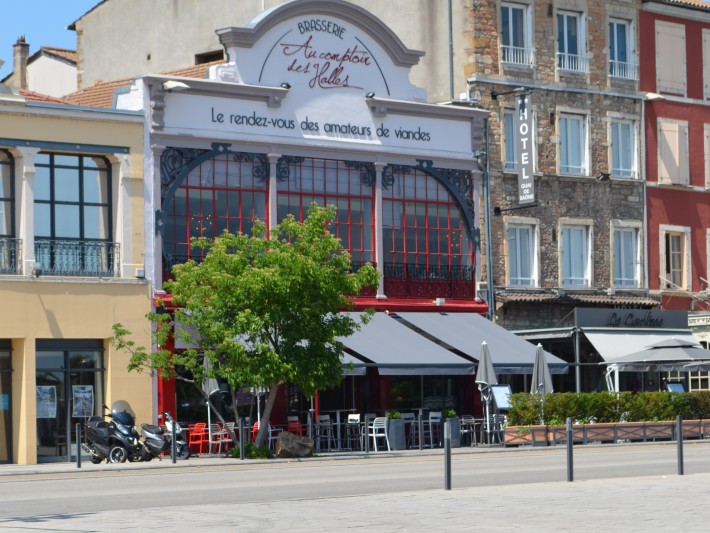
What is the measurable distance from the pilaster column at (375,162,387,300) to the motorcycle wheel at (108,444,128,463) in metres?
9.63

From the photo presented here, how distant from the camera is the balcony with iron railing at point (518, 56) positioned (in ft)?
142

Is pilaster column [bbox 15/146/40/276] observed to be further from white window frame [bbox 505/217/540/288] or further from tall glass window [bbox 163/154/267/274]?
white window frame [bbox 505/217/540/288]

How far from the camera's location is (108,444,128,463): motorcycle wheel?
106ft

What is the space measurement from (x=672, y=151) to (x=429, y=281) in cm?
975

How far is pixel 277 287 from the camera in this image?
33.4 metres

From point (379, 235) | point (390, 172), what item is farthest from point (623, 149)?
point (379, 235)

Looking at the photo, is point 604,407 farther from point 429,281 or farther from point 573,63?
point 573,63

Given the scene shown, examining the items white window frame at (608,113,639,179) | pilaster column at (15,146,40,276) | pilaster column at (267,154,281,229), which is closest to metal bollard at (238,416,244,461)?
pilaster column at (15,146,40,276)

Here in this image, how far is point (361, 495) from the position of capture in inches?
827

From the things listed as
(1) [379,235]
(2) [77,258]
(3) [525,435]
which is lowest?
(3) [525,435]

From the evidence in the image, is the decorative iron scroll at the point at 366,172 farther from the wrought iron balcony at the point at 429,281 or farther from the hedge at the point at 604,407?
the hedge at the point at 604,407

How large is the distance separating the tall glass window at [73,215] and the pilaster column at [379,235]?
7112mm

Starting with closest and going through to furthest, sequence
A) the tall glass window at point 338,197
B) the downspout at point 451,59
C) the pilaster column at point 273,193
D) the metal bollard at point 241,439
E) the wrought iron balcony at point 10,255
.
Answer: the metal bollard at point 241,439 < the wrought iron balcony at point 10,255 < the pilaster column at point 273,193 < the tall glass window at point 338,197 < the downspout at point 451,59

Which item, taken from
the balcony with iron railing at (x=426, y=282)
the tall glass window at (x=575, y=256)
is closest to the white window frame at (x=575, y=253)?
the tall glass window at (x=575, y=256)
